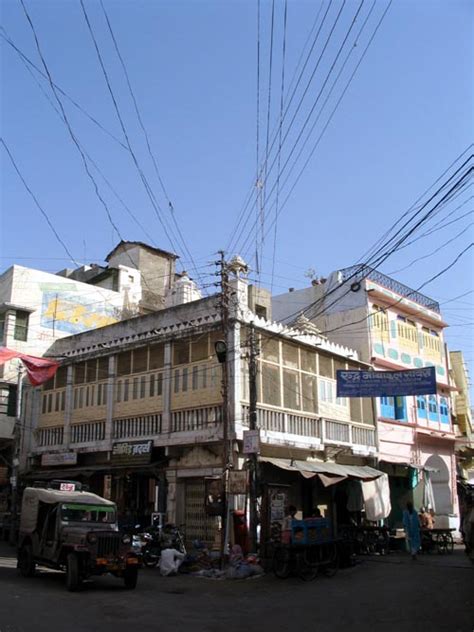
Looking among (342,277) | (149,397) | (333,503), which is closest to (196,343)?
(149,397)

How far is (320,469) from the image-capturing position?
19.3 meters

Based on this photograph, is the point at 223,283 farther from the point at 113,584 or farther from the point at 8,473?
the point at 8,473

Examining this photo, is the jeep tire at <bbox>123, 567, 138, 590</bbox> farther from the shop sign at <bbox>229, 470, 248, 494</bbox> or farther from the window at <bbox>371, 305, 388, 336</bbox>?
the window at <bbox>371, 305, 388, 336</bbox>

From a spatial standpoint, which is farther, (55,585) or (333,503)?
(333,503)

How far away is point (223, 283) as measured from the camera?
60.3 feet

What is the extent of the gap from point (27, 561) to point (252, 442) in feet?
20.3

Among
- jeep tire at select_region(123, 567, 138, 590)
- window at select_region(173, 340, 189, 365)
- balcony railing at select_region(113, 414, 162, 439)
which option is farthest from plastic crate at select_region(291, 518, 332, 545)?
window at select_region(173, 340, 189, 365)

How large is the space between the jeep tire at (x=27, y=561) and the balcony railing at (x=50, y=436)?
32.0 feet

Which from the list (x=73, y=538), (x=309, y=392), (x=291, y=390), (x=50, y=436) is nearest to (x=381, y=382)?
(x=309, y=392)

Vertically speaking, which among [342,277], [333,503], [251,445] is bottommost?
[333,503]

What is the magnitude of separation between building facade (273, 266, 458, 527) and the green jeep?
13.1 meters

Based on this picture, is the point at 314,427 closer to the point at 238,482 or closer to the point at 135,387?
the point at 238,482

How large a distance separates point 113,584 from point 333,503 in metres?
10.9

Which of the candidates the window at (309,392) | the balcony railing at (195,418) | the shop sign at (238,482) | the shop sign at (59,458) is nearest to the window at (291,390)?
the window at (309,392)
